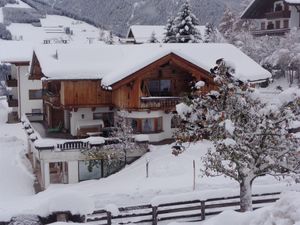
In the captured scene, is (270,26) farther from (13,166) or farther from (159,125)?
(13,166)

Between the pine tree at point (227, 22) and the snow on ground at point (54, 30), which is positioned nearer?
the pine tree at point (227, 22)

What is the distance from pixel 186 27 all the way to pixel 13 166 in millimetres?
29213

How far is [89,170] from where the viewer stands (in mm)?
29188

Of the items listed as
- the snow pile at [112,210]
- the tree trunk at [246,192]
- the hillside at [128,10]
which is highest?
the hillside at [128,10]

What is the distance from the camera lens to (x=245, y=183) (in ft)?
57.0

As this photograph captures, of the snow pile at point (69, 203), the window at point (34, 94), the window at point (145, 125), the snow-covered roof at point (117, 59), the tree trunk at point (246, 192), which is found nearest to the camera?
the snow pile at point (69, 203)

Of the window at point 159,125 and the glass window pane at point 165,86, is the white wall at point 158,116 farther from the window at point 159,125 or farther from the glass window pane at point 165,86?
the glass window pane at point 165,86

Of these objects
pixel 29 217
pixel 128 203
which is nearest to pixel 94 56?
pixel 128 203

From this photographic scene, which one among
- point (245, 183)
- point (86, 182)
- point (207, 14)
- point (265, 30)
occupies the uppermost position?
point (207, 14)

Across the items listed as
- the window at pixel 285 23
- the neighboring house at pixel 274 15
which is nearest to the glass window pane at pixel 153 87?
the neighboring house at pixel 274 15

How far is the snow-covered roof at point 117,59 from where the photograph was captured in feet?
102

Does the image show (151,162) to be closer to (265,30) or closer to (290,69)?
(290,69)

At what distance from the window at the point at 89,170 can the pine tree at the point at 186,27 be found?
3016 centimetres

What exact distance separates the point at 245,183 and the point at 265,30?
1756 inches
